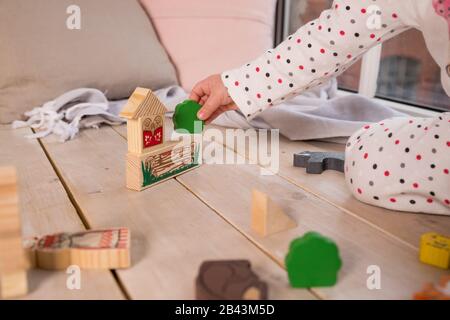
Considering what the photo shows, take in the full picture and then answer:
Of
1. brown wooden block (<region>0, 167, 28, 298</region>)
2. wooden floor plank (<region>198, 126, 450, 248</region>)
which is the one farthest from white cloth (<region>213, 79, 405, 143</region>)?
brown wooden block (<region>0, 167, 28, 298</region>)

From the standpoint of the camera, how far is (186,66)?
4.51 ft

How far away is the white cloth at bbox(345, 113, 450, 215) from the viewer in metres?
0.69

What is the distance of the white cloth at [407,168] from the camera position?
0.69 m

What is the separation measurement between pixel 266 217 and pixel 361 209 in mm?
179

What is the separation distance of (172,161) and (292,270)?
36cm

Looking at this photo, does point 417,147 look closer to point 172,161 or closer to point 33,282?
point 172,161

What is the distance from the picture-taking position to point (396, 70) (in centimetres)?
178

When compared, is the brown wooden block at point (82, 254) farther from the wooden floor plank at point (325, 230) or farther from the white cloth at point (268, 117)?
the white cloth at point (268, 117)

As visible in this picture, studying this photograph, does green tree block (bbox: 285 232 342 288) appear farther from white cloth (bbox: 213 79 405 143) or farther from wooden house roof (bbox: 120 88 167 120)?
white cloth (bbox: 213 79 405 143)

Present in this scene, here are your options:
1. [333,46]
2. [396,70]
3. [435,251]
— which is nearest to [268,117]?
[333,46]

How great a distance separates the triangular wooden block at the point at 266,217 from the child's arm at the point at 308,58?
262mm

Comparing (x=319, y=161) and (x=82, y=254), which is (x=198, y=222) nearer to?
(x=82, y=254)
